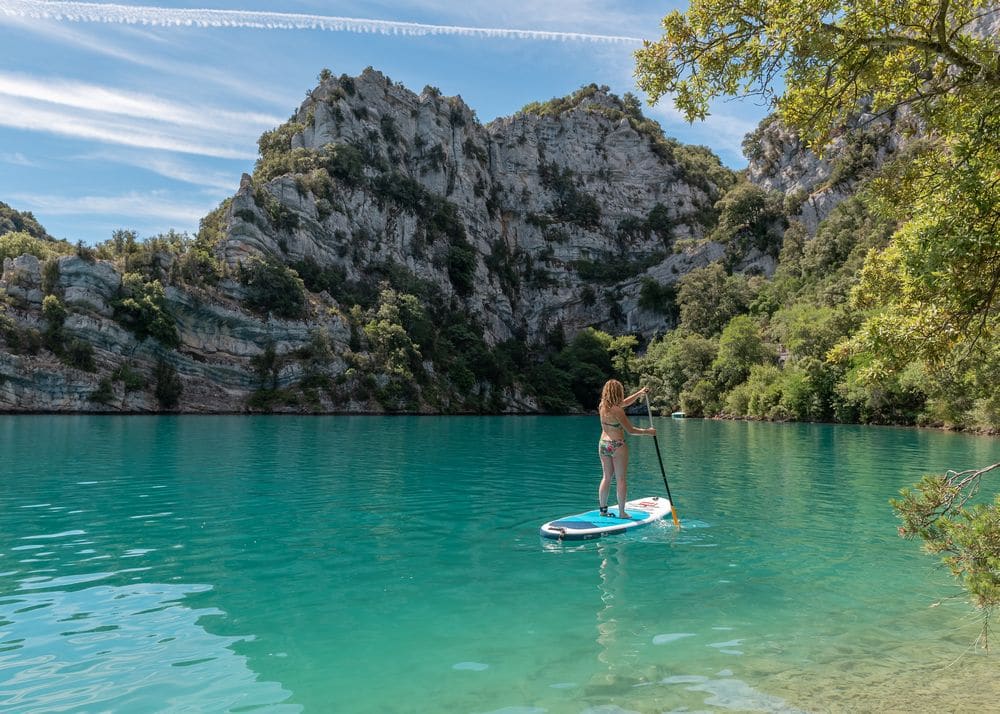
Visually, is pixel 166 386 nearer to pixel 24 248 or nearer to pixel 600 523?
pixel 24 248

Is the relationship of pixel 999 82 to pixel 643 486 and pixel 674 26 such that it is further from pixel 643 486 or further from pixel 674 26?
pixel 643 486

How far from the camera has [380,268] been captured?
11275 centimetres

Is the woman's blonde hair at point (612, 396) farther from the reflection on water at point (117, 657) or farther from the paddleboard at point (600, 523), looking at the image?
the reflection on water at point (117, 657)

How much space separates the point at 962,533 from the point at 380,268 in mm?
110725

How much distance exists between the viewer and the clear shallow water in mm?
6695

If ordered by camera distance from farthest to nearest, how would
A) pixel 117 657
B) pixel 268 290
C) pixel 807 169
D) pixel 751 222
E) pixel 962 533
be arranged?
pixel 751 222 < pixel 807 169 < pixel 268 290 < pixel 117 657 < pixel 962 533

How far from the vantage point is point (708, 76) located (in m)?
7.75

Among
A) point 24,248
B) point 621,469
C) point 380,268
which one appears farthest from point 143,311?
point 621,469

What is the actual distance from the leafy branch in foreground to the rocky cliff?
79.9 meters

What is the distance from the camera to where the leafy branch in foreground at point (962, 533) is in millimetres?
5848

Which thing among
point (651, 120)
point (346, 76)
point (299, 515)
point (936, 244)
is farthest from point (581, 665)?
point (651, 120)

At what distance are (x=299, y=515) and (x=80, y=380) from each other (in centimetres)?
6846

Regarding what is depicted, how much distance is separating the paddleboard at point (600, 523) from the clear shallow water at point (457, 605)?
31 centimetres

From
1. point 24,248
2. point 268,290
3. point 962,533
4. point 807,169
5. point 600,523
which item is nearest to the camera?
point 962,533
